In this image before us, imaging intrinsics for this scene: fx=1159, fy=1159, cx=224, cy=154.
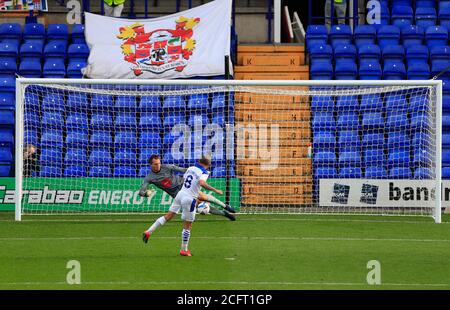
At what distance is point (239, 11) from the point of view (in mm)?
32000

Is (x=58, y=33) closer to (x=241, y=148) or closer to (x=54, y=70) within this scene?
(x=54, y=70)

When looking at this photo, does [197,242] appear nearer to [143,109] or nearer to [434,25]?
[143,109]

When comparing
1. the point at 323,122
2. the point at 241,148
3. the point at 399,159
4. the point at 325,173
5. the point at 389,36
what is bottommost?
the point at 325,173

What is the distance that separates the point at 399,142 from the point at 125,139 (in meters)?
6.20

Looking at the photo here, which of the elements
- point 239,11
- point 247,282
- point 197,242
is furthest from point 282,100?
point 247,282

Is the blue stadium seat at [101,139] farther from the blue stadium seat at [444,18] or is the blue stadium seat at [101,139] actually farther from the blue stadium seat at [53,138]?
the blue stadium seat at [444,18]

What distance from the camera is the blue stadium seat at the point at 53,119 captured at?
2619cm

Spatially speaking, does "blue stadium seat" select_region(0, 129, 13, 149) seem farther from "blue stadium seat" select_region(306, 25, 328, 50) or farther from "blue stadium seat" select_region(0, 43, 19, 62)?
"blue stadium seat" select_region(306, 25, 328, 50)

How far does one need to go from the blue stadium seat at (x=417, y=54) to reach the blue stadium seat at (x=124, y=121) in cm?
756

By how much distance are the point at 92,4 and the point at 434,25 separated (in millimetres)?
9590

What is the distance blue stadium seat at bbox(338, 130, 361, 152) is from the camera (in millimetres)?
26219

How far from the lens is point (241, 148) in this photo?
85.3ft

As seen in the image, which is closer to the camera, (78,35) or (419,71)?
(419,71)

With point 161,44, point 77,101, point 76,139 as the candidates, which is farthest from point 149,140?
point 161,44
